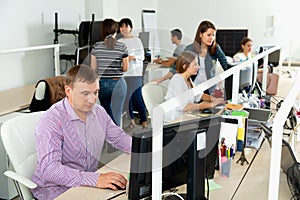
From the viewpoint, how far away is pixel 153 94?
9.54 ft

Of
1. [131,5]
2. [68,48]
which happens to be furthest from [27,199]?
[131,5]

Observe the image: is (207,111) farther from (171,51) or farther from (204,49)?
(171,51)

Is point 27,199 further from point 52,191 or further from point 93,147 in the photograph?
point 93,147

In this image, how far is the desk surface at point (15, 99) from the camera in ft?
9.96

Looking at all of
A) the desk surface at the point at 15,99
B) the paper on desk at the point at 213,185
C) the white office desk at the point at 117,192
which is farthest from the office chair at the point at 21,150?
the desk surface at the point at 15,99

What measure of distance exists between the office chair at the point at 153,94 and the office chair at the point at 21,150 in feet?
3.53

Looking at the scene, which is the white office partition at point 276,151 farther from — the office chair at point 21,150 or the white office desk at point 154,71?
the white office desk at point 154,71

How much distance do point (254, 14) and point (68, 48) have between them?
11.1 ft

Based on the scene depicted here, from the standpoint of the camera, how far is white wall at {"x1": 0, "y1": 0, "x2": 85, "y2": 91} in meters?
3.74

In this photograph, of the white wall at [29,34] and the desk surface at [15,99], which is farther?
the white wall at [29,34]

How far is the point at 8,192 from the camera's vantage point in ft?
8.84

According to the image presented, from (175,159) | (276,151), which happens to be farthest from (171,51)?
(276,151)

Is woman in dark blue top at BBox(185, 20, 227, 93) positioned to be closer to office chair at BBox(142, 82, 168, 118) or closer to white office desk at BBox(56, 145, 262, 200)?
office chair at BBox(142, 82, 168, 118)

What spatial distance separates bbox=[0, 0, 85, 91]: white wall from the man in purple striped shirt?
7.13 ft
